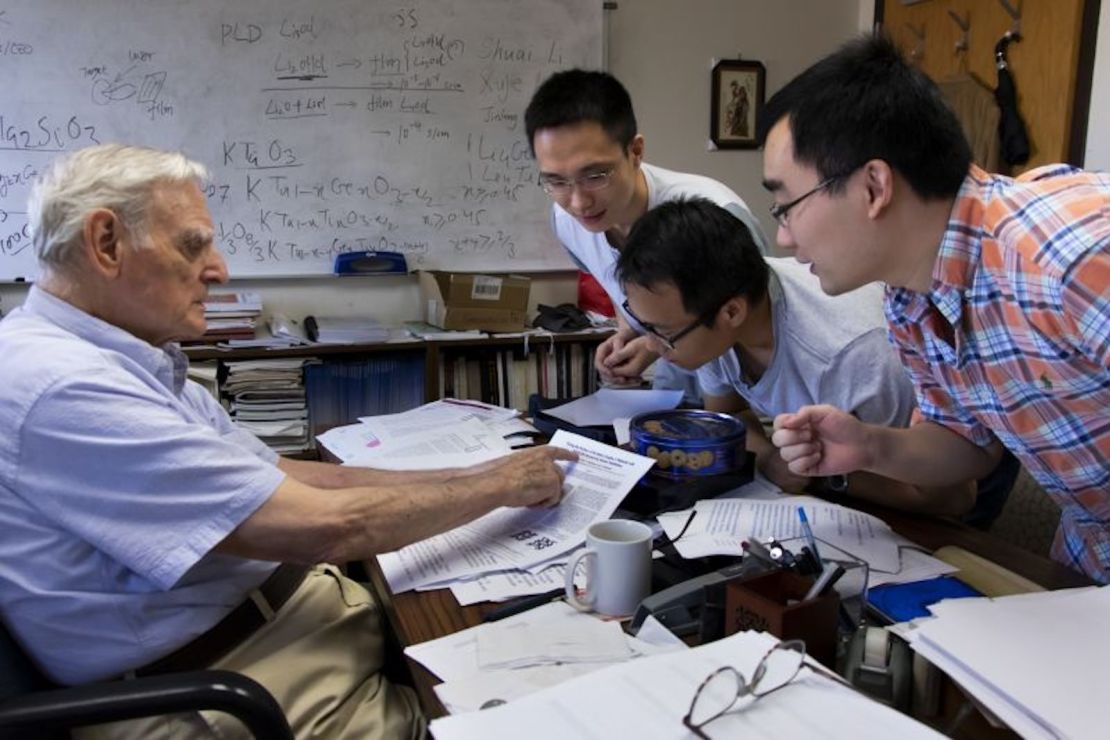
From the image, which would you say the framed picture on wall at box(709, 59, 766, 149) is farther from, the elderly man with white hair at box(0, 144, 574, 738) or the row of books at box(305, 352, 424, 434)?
the elderly man with white hair at box(0, 144, 574, 738)

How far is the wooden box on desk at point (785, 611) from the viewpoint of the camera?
0.86m

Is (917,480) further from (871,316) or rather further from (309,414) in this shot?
(309,414)

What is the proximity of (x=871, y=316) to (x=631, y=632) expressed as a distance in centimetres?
84

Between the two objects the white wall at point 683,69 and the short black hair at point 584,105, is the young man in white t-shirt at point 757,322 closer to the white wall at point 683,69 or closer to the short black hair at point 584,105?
the short black hair at point 584,105

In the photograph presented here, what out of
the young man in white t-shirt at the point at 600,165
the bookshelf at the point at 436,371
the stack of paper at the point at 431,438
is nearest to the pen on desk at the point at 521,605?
the stack of paper at the point at 431,438

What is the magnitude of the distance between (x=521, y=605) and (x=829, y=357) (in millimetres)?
774

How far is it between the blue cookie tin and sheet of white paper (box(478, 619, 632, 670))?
0.43 metres

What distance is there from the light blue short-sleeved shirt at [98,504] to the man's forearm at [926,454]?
2.89 feet

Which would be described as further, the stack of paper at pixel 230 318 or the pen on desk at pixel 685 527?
the stack of paper at pixel 230 318

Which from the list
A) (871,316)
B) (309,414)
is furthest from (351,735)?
(309,414)

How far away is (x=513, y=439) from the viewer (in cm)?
171

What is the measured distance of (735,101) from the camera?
3.67 metres

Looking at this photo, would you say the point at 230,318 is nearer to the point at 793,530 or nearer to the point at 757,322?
the point at 757,322

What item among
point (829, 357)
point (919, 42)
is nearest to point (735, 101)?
point (919, 42)
